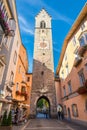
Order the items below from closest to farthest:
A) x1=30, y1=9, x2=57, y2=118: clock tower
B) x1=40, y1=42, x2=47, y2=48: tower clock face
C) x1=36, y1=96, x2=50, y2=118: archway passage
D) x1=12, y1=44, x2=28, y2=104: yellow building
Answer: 1. x1=12, y1=44, x2=28, y2=104: yellow building
2. x1=30, y1=9, x2=57, y2=118: clock tower
3. x1=36, y1=96, x2=50, y2=118: archway passage
4. x1=40, y1=42, x2=47, y2=48: tower clock face

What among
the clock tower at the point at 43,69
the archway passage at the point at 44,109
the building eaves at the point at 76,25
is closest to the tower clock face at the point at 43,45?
the clock tower at the point at 43,69

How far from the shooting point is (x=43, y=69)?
2778 centimetres

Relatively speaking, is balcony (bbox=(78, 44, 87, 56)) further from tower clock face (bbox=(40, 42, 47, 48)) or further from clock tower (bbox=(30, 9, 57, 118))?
tower clock face (bbox=(40, 42, 47, 48))

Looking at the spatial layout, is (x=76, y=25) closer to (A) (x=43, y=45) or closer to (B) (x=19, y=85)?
(B) (x=19, y=85)

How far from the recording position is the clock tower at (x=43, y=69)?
80.1 feet

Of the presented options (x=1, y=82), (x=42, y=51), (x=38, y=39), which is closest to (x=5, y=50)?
(x=1, y=82)

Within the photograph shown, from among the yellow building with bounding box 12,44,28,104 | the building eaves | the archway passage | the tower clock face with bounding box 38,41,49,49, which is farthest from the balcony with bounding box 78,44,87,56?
the tower clock face with bounding box 38,41,49,49

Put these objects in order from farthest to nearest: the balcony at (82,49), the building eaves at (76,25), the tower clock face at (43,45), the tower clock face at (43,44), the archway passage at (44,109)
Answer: the tower clock face at (43,44) → the tower clock face at (43,45) → the archway passage at (44,109) → the building eaves at (76,25) → the balcony at (82,49)

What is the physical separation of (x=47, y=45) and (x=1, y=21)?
76.7 ft

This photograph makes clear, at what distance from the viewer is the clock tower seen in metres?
24.4

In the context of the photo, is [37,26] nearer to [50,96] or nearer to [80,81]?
[50,96]

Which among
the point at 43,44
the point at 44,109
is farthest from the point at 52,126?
the point at 44,109

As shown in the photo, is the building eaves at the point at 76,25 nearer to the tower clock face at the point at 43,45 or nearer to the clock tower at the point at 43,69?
the clock tower at the point at 43,69

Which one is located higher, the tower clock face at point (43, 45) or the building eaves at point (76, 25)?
the tower clock face at point (43, 45)
